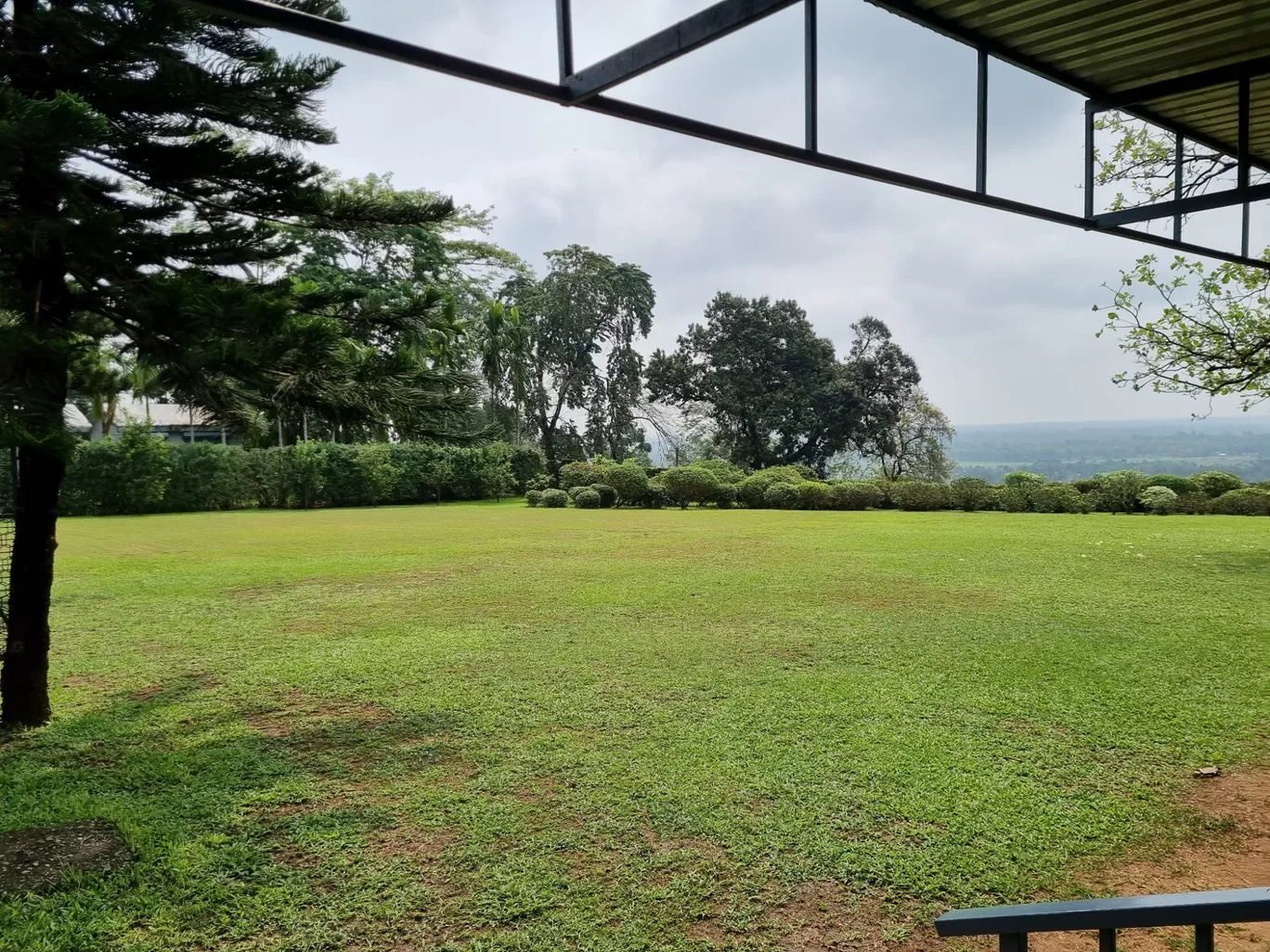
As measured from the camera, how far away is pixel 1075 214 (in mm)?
4594

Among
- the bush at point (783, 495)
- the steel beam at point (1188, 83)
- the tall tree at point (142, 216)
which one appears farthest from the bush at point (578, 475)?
the steel beam at point (1188, 83)

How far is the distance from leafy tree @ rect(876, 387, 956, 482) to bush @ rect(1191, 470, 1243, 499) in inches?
535

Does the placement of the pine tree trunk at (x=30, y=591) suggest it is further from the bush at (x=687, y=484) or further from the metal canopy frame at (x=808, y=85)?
the bush at (x=687, y=484)

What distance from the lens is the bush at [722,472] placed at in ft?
68.4

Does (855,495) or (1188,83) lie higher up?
(1188,83)

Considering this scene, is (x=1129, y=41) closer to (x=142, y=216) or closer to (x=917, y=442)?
(x=142, y=216)

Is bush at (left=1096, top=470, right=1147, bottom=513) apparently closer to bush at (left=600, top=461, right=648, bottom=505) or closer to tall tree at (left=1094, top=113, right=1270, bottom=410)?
tall tree at (left=1094, top=113, right=1270, bottom=410)

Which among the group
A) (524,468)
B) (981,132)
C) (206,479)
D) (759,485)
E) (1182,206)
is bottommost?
(759,485)

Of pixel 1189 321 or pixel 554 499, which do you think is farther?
pixel 554 499

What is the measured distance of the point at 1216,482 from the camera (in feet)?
54.5

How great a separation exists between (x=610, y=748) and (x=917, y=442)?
95.1ft

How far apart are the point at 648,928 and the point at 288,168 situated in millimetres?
3881

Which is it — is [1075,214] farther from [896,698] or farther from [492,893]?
[492,893]

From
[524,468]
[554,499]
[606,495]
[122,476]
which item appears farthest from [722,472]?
[122,476]
